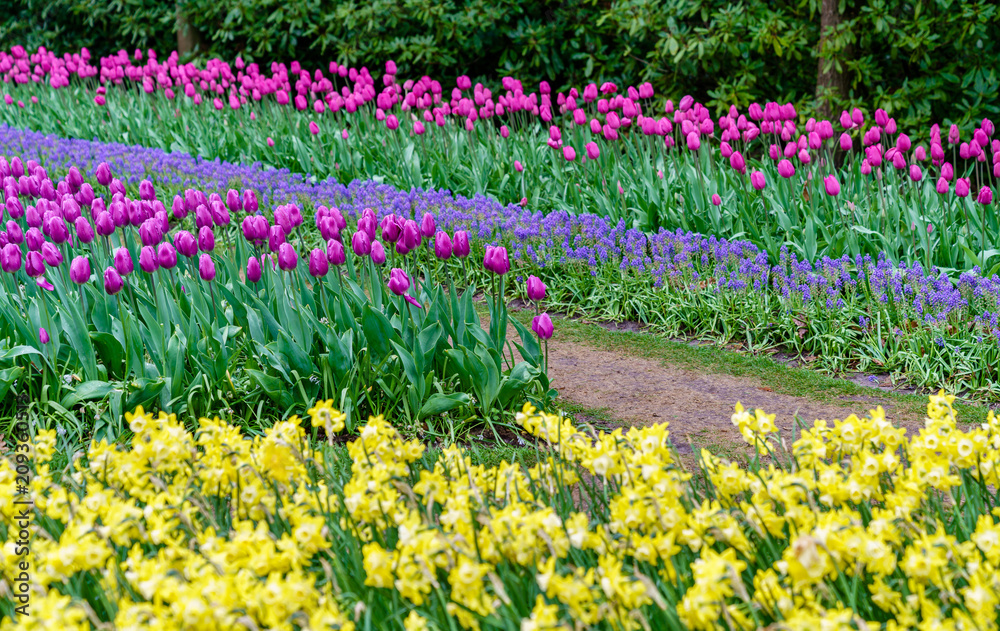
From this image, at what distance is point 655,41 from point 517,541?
826cm

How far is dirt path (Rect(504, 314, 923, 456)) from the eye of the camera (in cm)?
377

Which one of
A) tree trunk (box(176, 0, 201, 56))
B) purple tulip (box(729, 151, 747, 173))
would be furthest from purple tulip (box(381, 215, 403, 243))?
tree trunk (box(176, 0, 201, 56))

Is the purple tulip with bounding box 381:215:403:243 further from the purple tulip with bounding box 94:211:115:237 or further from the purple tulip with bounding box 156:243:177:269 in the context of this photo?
the purple tulip with bounding box 94:211:115:237

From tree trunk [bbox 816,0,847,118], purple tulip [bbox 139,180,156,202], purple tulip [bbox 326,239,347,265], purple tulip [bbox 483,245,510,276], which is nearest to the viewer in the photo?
purple tulip [bbox 483,245,510,276]

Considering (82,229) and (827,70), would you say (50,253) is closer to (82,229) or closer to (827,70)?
(82,229)

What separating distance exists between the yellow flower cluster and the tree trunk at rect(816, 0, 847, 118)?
5856 mm

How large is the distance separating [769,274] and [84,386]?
3.33 m

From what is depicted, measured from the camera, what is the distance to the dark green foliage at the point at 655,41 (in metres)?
7.46

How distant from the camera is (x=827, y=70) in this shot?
7633 mm

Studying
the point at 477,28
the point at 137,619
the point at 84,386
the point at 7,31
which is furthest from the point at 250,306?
the point at 7,31

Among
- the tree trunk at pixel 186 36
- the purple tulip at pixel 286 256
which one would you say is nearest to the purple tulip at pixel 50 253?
the purple tulip at pixel 286 256

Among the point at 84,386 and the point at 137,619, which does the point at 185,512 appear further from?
the point at 84,386

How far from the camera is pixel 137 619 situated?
1592 mm

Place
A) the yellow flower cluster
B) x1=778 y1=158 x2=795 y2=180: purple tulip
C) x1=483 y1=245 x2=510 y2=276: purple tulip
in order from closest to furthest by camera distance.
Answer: the yellow flower cluster, x1=483 y1=245 x2=510 y2=276: purple tulip, x1=778 y1=158 x2=795 y2=180: purple tulip
